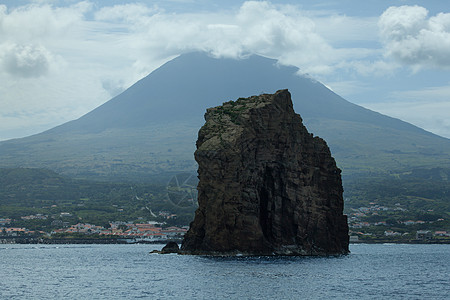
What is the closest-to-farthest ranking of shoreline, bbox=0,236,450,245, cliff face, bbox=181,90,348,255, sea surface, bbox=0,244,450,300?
sea surface, bbox=0,244,450,300
cliff face, bbox=181,90,348,255
shoreline, bbox=0,236,450,245

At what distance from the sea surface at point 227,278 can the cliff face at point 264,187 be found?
120 inches

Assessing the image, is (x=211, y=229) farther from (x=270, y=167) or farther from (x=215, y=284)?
(x=215, y=284)

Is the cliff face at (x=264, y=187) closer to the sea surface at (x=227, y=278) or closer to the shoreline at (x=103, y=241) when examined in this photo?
the sea surface at (x=227, y=278)

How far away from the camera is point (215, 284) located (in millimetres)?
72625

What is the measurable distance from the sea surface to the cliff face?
3041 mm

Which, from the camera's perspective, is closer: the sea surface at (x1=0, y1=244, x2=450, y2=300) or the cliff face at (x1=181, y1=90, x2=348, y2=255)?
the sea surface at (x1=0, y1=244, x2=450, y2=300)

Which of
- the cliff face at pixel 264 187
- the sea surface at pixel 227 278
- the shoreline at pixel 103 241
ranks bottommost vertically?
the shoreline at pixel 103 241

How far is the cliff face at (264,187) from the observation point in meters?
99.1

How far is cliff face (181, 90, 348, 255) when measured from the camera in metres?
99.1

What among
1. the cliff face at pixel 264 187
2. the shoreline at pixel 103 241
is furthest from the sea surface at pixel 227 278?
the shoreline at pixel 103 241

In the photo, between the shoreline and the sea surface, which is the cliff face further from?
the shoreline

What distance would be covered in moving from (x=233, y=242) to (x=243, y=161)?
1123cm

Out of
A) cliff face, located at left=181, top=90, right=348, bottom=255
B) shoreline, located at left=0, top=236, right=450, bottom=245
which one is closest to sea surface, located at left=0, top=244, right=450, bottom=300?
cliff face, located at left=181, top=90, right=348, bottom=255

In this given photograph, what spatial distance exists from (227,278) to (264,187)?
31.6 meters
